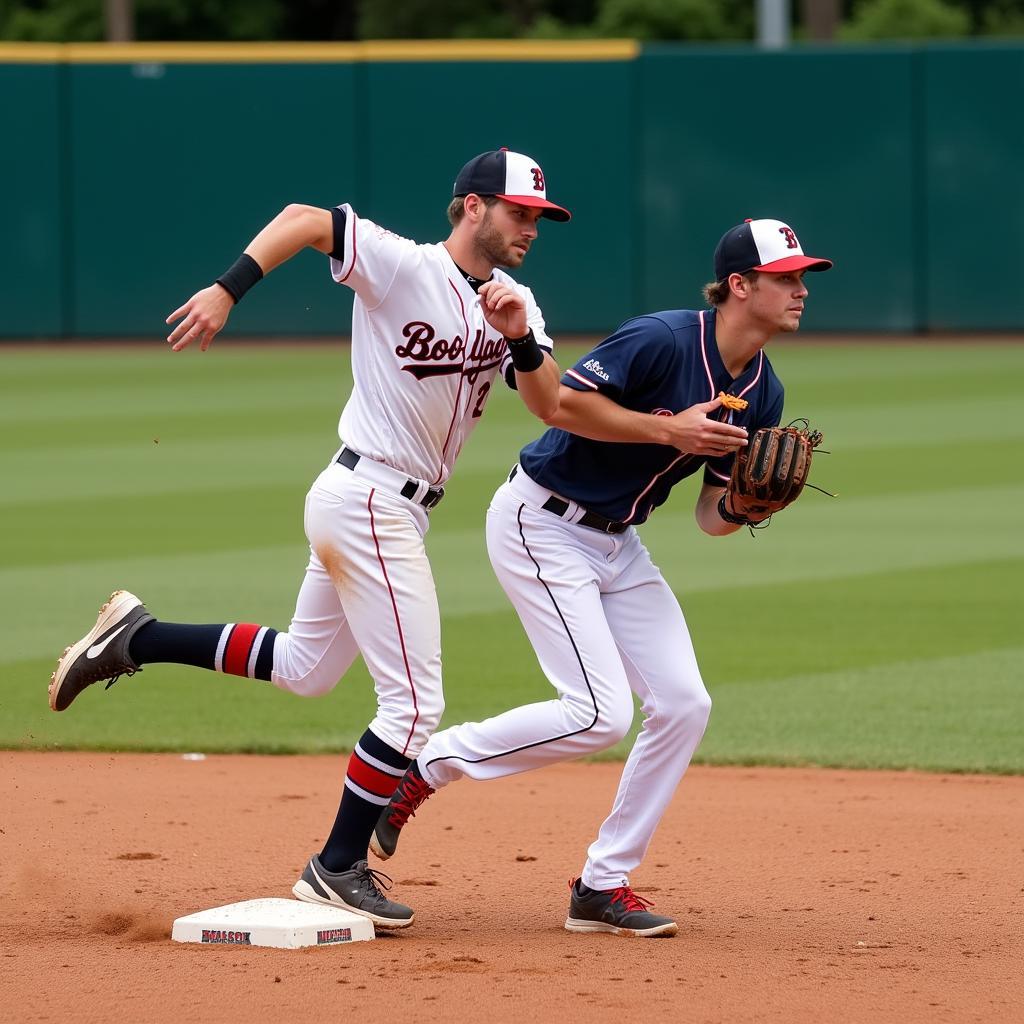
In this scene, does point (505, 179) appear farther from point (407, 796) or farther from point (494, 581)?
point (494, 581)

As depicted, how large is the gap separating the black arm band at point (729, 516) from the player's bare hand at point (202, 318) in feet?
4.81

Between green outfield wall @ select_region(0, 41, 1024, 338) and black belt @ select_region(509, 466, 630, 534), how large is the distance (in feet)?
60.7

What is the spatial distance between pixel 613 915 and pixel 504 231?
68.3 inches

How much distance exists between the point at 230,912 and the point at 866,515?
26.3ft

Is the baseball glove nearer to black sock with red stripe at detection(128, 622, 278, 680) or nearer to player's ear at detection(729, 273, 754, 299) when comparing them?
player's ear at detection(729, 273, 754, 299)

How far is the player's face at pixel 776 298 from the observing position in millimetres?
4738

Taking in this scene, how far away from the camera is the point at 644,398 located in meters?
4.75

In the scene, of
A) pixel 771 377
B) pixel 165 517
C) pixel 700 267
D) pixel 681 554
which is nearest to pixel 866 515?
pixel 681 554

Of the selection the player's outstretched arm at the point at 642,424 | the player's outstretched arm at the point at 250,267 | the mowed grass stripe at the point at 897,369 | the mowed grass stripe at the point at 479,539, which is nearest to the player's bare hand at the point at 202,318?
the player's outstretched arm at the point at 250,267

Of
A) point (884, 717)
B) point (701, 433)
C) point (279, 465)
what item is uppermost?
point (701, 433)

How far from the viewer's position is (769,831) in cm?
596

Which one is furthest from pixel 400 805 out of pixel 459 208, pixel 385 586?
pixel 459 208

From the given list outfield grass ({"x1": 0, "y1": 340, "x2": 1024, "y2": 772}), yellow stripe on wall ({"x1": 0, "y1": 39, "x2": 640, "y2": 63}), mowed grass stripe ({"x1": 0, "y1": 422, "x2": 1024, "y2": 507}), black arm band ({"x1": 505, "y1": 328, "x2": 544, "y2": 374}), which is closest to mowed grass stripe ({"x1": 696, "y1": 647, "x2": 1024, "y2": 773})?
outfield grass ({"x1": 0, "y1": 340, "x2": 1024, "y2": 772})

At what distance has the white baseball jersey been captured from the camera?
4.61 meters
